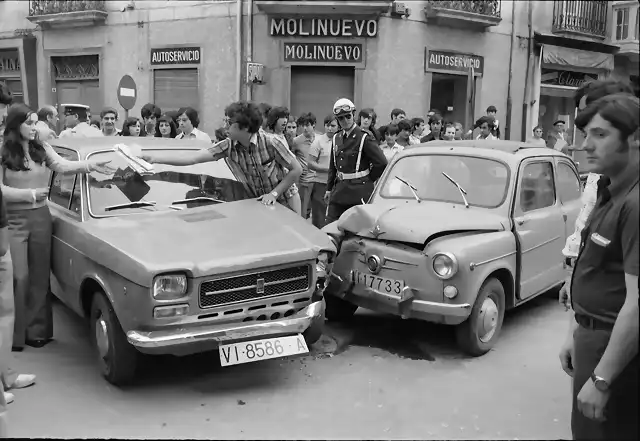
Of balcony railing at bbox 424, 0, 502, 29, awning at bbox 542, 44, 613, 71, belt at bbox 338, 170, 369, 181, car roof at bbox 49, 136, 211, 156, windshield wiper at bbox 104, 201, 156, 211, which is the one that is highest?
balcony railing at bbox 424, 0, 502, 29

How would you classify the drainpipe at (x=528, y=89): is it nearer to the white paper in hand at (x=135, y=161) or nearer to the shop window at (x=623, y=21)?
the shop window at (x=623, y=21)

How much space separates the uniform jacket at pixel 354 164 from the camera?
258 inches

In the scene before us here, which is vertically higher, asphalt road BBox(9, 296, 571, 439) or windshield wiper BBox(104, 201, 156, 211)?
windshield wiper BBox(104, 201, 156, 211)

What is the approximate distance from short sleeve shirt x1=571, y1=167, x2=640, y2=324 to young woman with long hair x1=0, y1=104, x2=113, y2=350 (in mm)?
3726

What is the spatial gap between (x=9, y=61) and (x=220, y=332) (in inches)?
750

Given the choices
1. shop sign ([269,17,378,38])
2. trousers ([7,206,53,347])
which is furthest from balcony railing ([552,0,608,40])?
trousers ([7,206,53,347])

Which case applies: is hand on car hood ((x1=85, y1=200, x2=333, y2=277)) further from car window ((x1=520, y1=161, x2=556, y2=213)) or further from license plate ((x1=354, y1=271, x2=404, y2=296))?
car window ((x1=520, y1=161, x2=556, y2=213))

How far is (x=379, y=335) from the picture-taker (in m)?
5.66

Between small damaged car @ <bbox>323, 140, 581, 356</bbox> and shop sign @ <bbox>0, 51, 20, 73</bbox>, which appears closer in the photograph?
small damaged car @ <bbox>323, 140, 581, 356</bbox>

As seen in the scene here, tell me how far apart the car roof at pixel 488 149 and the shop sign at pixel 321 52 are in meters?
9.77

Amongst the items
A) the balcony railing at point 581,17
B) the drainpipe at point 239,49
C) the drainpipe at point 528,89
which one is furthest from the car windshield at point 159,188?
the balcony railing at point 581,17

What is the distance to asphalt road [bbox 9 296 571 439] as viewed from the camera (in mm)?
3854

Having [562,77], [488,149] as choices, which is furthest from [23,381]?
[562,77]

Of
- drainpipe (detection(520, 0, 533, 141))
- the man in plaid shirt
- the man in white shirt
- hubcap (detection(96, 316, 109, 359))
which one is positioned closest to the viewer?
hubcap (detection(96, 316, 109, 359))
